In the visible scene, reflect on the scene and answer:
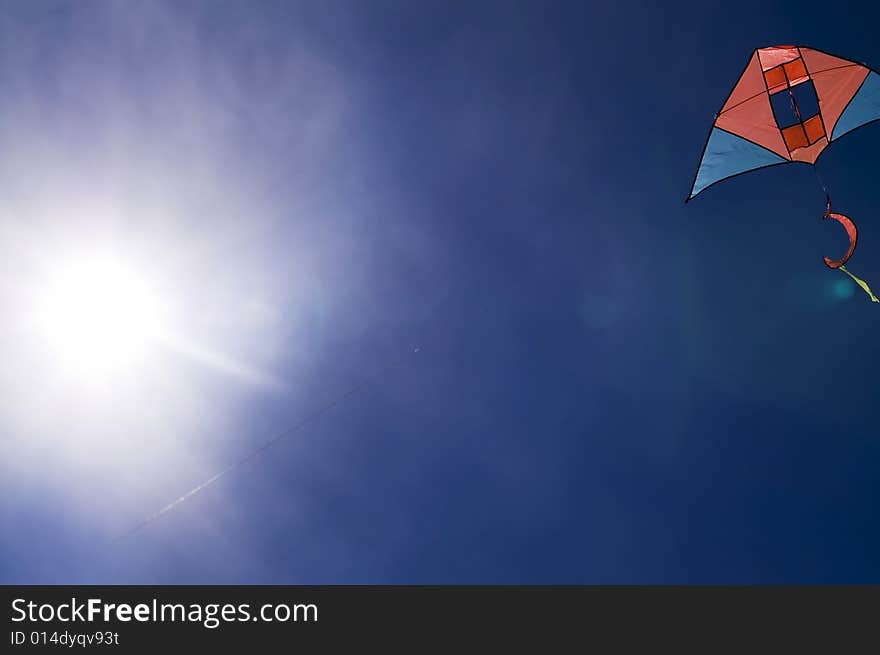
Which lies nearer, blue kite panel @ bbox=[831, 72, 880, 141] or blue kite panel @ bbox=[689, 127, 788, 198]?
blue kite panel @ bbox=[831, 72, 880, 141]

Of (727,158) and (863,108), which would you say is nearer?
(863,108)

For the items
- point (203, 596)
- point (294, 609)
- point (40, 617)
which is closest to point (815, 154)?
point (294, 609)

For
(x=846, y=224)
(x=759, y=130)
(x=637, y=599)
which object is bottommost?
(x=637, y=599)

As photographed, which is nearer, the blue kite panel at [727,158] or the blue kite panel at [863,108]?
the blue kite panel at [863,108]

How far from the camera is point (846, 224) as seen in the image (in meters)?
8.21

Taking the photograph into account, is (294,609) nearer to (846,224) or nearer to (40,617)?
(40,617)

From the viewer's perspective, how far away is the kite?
8.34m

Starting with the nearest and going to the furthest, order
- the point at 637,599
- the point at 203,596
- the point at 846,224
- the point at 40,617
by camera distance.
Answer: the point at 40,617
the point at 203,596
the point at 846,224
the point at 637,599

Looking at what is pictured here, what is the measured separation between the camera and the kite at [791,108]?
8.34 m

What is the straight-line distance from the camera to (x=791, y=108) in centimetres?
959

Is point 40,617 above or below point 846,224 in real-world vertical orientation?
below

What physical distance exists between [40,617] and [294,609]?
12.0 ft

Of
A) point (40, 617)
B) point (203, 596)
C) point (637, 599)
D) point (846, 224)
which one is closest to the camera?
point (40, 617)

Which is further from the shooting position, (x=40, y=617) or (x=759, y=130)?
(x=759, y=130)
